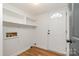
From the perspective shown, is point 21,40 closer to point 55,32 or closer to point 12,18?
point 12,18

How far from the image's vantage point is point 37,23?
1715 mm

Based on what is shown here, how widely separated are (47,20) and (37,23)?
1.06 ft

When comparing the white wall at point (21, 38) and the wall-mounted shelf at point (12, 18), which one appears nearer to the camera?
the wall-mounted shelf at point (12, 18)

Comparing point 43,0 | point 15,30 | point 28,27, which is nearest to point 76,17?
point 43,0

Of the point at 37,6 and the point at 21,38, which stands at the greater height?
the point at 37,6

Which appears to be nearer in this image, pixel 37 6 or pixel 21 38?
pixel 37 6

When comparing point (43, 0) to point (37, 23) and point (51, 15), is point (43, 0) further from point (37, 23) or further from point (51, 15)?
point (51, 15)

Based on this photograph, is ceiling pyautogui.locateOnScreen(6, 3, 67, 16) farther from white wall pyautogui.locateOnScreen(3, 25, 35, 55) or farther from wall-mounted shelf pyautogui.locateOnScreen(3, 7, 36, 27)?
white wall pyautogui.locateOnScreen(3, 25, 35, 55)

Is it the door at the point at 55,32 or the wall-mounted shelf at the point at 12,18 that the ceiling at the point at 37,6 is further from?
the door at the point at 55,32

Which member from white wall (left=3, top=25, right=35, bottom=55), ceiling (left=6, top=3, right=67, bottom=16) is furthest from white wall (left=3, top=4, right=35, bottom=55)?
ceiling (left=6, top=3, right=67, bottom=16)

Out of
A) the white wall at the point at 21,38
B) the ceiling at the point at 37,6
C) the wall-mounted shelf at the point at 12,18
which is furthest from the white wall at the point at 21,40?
the ceiling at the point at 37,6

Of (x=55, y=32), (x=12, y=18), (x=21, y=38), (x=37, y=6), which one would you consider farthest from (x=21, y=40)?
(x=37, y=6)

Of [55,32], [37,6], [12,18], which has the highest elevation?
[37,6]

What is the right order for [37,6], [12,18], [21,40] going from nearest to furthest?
[37,6] < [12,18] < [21,40]
